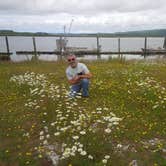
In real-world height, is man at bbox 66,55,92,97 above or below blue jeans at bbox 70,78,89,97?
above

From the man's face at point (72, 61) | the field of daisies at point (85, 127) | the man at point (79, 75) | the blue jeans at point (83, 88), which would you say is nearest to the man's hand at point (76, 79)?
the man at point (79, 75)

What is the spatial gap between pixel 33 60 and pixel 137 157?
1576 centimetres

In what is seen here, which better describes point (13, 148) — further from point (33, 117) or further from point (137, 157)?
point (137, 157)

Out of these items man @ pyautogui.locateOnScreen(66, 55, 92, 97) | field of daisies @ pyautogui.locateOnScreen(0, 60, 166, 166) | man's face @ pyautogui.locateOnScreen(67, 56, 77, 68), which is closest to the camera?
field of daisies @ pyautogui.locateOnScreen(0, 60, 166, 166)

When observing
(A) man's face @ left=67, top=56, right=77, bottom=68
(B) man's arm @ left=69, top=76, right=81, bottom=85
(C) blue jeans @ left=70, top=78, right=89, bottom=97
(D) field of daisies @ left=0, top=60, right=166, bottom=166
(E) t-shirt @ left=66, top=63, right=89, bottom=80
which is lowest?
(D) field of daisies @ left=0, top=60, right=166, bottom=166

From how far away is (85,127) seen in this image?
6.86 metres

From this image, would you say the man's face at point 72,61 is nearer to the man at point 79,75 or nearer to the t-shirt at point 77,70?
the man at point 79,75

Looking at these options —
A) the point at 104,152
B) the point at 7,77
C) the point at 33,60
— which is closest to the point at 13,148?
the point at 104,152

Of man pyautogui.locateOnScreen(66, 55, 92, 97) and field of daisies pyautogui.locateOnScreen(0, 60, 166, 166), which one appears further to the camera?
man pyautogui.locateOnScreen(66, 55, 92, 97)

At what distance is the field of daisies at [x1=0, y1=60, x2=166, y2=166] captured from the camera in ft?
19.3

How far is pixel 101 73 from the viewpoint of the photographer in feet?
46.3

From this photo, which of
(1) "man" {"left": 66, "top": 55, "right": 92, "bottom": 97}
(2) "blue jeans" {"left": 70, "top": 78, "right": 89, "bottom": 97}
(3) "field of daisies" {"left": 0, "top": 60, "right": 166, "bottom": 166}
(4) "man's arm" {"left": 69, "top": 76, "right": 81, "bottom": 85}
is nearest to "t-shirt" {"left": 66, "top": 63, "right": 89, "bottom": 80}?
(1) "man" {"left": 66, "top": 55, "right": 92, "bottom": 97}

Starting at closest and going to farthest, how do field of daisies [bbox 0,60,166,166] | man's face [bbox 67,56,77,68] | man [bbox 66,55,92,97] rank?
field of daisies [bbox 0,60,166,166] → man's face [bbox 67,56,77,68] → man [bbox 66,55,92,97]

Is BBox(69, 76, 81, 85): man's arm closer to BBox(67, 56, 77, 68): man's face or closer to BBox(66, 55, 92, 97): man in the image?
BBox(66, 55, 92, 97): man
